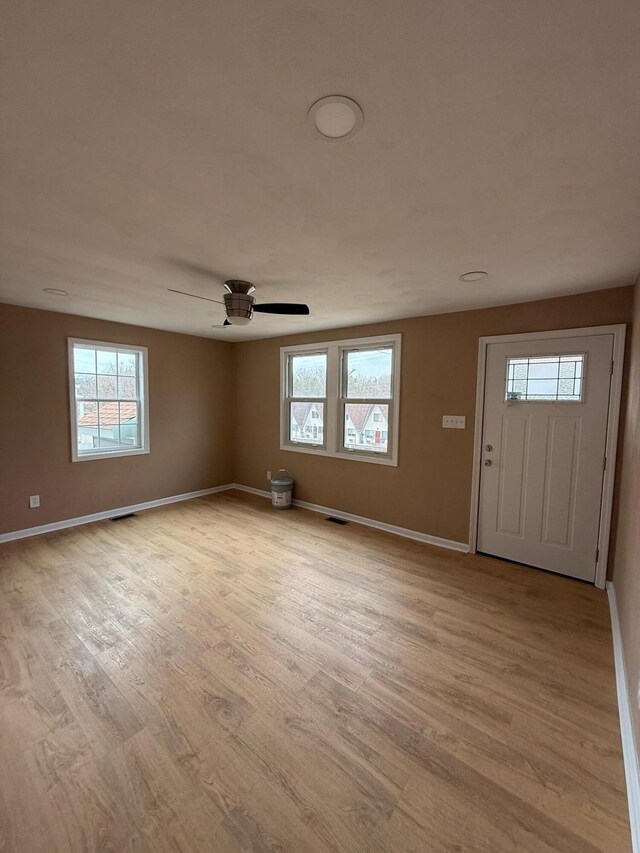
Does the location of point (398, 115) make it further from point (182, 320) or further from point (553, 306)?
point (182, 320)

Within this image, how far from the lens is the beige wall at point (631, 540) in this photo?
1607 mm

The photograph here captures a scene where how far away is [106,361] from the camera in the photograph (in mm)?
4297

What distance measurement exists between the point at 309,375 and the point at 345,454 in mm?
1249

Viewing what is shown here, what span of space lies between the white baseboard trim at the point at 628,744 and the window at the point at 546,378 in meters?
1.72

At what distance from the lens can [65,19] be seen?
825mm

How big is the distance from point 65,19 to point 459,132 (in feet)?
3.70

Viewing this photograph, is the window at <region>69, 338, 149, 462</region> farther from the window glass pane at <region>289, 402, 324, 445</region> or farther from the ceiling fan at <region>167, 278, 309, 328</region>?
the ceiling fan at <region>167, 278, 309, 328</region>

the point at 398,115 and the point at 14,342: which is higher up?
the point at 398,115

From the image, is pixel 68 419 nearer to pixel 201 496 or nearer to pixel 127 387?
pixel 127 387

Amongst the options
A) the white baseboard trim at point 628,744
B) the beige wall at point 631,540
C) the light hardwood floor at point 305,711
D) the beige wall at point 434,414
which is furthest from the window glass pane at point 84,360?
the white baseboard trim at point 628,744

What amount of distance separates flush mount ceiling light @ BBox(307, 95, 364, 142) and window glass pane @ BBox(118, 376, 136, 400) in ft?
13.8

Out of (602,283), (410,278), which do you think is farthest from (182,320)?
(602,283)

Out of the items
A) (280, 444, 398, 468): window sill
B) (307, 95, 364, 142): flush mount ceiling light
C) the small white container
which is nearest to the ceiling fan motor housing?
(307, 95, 364, 142): flush mount ceiling light

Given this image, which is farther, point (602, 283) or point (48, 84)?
point (602, 283)
